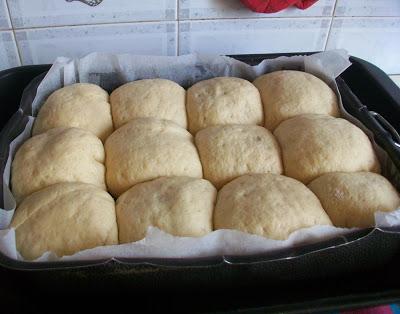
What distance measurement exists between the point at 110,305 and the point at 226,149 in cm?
38

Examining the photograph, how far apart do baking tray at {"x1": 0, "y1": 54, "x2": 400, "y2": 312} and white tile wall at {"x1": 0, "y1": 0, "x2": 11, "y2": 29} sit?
2.32 ft

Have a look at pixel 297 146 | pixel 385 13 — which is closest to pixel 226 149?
pixel 297 146

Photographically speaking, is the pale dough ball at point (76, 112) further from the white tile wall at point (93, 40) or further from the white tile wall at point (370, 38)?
the white tile wall at point (370, 38)

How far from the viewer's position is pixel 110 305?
683 millimetres

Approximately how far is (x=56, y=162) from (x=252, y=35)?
2.34 ft

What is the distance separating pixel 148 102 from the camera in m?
0.97

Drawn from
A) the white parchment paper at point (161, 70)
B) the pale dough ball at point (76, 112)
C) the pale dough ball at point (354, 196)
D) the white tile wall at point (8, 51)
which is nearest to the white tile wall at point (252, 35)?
the white parchment paper at point (161, 70)

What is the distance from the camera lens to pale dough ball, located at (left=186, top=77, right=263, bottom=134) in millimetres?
963

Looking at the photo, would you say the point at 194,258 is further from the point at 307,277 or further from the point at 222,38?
the point at 222,38

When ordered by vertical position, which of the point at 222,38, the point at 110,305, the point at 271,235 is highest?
the point at 222,38

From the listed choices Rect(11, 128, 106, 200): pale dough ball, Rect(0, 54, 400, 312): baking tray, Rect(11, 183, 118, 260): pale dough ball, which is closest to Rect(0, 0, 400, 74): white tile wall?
Rect(11, 128, 106, 200): pale dough ball

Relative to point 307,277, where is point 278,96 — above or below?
above

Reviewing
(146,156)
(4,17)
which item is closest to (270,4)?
(146,156)

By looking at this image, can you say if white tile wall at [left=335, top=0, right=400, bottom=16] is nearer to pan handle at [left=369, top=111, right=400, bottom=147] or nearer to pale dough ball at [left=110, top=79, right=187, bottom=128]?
pan handle at [left=369, top=111, right=400, bottom=147]
